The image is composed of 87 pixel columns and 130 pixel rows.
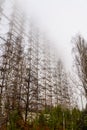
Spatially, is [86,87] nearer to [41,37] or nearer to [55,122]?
[55,122]

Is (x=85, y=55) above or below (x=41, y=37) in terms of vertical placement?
below

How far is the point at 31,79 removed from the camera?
696 inches

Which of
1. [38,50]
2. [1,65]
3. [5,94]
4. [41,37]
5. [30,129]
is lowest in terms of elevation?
[30,129]

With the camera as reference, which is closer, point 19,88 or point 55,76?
point 19,88

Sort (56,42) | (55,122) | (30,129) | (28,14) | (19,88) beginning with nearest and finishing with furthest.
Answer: (30,129)
(55,122)
(19,88)
(28,14)
(56,42)

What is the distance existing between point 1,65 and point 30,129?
5.39 metres

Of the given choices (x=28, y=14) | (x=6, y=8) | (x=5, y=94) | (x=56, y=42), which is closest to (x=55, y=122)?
(x=5, y=94)

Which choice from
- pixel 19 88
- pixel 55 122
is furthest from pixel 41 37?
pixel 55 122

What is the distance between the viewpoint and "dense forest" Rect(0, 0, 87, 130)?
11852mm

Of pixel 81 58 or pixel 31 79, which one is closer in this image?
pixel 81 58

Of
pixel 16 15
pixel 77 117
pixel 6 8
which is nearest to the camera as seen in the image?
pixel 77 117

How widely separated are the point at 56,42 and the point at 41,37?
5125 mm

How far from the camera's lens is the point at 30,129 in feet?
33.7

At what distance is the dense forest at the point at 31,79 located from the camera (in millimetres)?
11852
